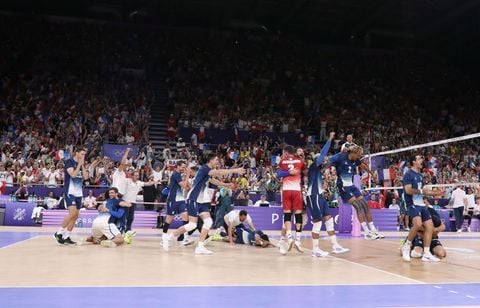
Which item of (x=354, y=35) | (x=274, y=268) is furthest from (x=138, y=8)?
(x=274, y=268)

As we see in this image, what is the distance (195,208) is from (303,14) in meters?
26.8

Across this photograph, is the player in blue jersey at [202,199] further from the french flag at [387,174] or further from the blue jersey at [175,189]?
the french flag at [387,174]

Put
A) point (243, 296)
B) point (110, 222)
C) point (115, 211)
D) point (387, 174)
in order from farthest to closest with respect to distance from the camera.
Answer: point (387, 174), point (115, 211), point (110, 222), point (243, 296)

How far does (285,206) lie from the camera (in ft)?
32.0

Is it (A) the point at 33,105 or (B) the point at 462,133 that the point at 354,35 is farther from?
(A) the point at 33,105

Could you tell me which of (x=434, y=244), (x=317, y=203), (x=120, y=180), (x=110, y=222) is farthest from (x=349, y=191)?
(x=120, y=180)

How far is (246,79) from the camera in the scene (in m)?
31.2

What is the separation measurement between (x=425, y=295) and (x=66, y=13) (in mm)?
33081

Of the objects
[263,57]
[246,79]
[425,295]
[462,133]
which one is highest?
[263,57]

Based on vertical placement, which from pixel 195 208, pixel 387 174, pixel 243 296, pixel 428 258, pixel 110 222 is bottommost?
pixel 243 296

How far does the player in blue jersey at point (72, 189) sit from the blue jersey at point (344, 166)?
5.31m

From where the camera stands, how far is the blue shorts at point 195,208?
980 centimetres

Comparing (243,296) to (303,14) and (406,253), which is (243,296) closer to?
(406,253)

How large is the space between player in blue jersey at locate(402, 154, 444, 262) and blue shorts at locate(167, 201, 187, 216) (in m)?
4.75
